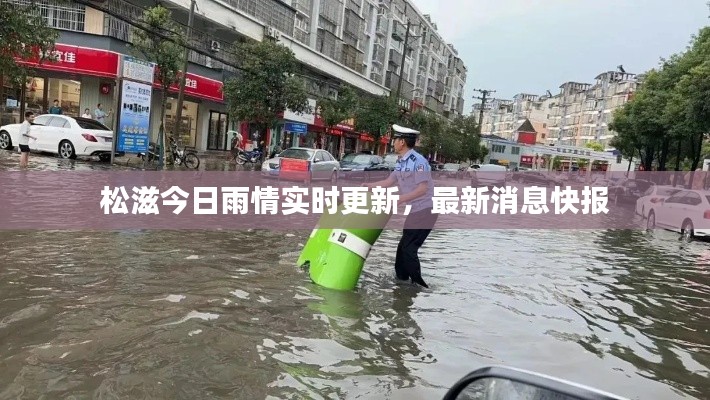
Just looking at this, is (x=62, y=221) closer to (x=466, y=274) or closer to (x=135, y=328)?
(x=135, y=328)

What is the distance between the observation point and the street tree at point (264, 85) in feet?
82.6

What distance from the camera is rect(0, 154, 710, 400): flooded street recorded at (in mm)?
3771

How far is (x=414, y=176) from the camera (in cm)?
628

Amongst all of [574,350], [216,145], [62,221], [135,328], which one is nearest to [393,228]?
[62,221]

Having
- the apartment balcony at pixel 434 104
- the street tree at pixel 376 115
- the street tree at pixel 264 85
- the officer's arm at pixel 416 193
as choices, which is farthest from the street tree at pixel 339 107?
the apartment balcony at pixel 434 104

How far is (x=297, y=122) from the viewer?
40.8 meters

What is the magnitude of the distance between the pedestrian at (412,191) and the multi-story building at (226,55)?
9099 mm

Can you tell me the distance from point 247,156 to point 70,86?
847 centimetres

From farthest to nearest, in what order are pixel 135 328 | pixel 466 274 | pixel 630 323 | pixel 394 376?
pixel 466 274 < pixel 630 323 < pixel 135 328 < pixel 394 376

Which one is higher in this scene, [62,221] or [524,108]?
[524,108]

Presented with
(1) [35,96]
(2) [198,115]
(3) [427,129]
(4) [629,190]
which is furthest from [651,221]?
(3) [427,129]

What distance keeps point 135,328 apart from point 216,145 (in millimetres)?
32658

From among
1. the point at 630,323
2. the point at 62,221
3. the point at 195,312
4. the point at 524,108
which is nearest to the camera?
the point at 195,312

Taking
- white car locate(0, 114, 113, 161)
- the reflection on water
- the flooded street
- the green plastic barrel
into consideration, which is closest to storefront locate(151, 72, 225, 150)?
white car locate(0, 114, 113, 161)
